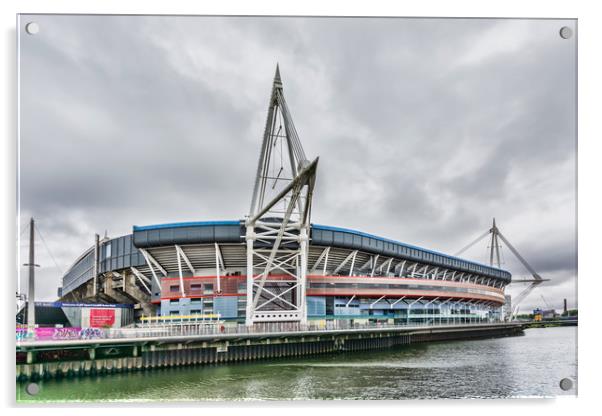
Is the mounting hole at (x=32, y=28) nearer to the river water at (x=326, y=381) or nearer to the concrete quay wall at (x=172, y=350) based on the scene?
the river water at (x=326, y=381)

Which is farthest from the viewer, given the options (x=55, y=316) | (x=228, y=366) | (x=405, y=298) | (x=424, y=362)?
(x=405, y=298)

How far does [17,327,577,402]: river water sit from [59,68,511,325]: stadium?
13.5 meters

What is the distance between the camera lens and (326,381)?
3469 centimetres

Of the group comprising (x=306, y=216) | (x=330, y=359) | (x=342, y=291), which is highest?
(x=306, y=216)

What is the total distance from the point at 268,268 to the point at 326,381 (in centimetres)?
1909

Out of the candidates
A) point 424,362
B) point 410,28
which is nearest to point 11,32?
point 410,28

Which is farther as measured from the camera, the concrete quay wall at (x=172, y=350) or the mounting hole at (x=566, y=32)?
the concrete quay wall at (x=172, y=350)

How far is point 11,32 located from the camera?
24781 mm

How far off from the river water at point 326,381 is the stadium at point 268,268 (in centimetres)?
1354

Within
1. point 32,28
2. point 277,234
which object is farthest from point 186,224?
point 32,28

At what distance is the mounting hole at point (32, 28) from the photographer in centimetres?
2512

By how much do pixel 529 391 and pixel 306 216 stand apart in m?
29.7

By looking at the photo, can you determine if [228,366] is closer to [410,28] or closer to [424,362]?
[424,362]

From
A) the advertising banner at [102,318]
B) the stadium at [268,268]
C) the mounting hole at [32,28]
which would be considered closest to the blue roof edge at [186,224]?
the stadium at [268,268]
